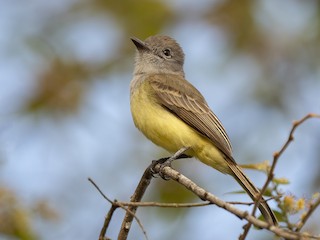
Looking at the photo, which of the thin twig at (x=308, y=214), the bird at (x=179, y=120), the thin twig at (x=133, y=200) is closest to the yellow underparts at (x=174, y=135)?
the bird at (x=179, y=120)

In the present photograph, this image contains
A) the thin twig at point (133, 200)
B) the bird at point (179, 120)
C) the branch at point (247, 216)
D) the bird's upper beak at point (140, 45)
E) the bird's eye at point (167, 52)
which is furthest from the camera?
the bird's eye at point (167, 52)

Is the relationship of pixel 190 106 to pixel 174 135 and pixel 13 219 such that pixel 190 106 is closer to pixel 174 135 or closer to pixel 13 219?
pixel 174 135

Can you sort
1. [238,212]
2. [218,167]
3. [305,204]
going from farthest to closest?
1. [218,167]
2. [305,204]
3. [238,212]

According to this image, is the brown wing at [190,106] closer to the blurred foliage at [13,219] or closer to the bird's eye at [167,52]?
the bird's eye at [167,52]

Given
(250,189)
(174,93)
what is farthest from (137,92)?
(250,189)

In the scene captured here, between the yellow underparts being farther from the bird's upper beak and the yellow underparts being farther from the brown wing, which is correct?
the bird's upper beak

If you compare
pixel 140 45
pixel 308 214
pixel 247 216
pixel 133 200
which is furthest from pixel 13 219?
pixel 140 45

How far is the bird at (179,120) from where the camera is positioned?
207 inches

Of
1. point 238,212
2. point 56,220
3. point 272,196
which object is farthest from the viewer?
point 56,220

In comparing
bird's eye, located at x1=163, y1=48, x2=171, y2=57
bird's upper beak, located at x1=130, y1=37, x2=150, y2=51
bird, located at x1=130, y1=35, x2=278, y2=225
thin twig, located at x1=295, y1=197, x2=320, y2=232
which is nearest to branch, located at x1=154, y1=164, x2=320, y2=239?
thin twig, located at x1=295, y1=197, x2=320, y2=232

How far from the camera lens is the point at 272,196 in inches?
132

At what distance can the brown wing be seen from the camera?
5.36 metres

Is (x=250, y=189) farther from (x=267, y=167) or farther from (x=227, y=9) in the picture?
(x=227, y=9)

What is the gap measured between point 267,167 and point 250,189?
1.16 metres
